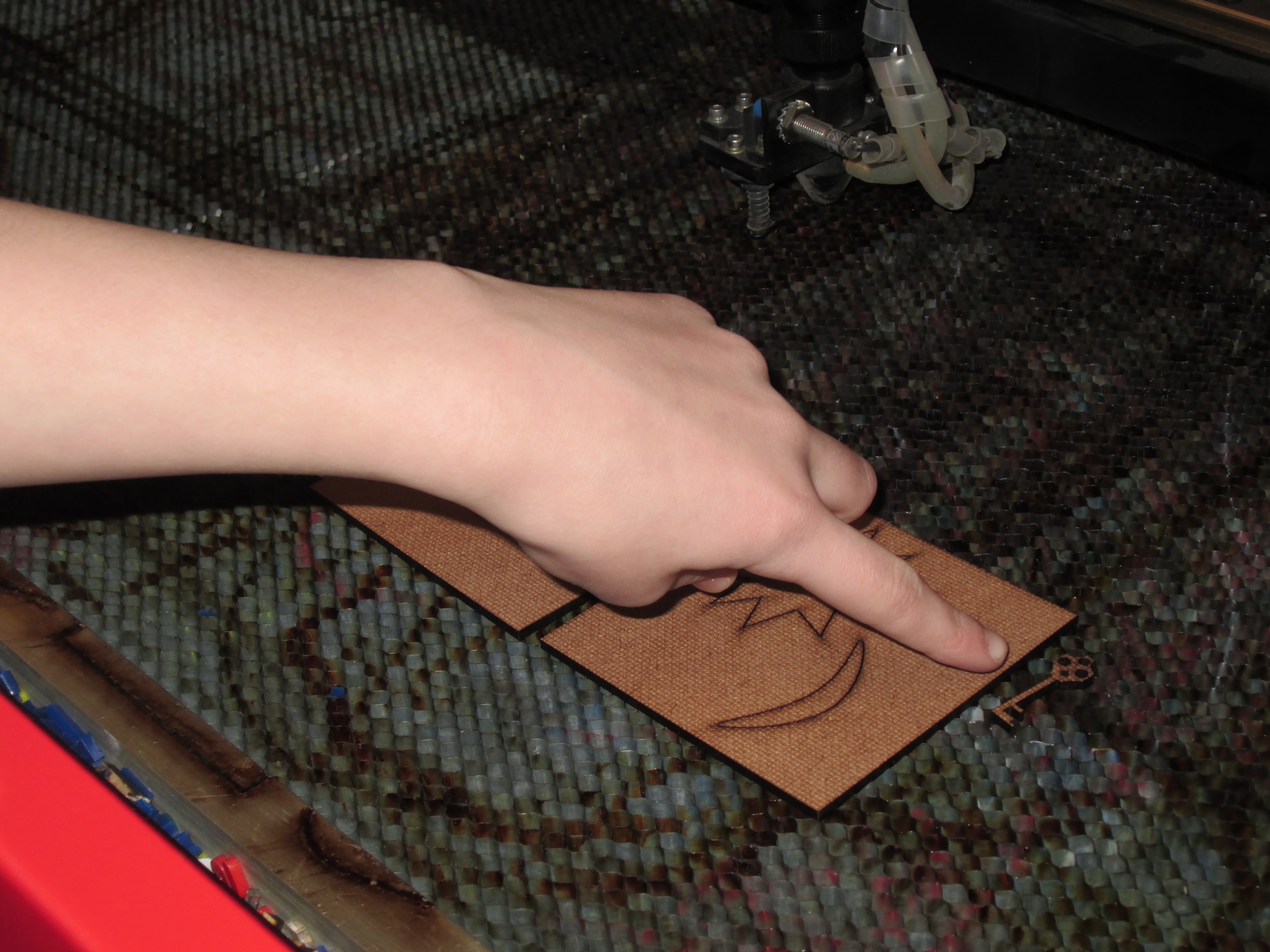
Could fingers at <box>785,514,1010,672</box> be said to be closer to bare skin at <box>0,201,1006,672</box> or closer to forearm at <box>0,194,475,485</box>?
bare skin at <box>0,201,1006,672</box>

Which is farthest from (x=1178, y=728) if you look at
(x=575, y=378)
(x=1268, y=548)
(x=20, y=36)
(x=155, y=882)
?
(x=20, y=36)

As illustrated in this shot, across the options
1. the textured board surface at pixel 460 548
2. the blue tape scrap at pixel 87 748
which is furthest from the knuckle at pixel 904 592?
the blue tape scrap at pixel 87 748

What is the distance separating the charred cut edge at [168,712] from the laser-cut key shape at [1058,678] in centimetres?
36

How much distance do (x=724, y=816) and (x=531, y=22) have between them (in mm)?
854

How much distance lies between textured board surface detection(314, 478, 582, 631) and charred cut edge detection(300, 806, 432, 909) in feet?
0.47

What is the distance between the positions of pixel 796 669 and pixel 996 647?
102 millimetres

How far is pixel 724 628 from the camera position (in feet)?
2.05

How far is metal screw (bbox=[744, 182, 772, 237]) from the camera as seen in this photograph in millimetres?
847

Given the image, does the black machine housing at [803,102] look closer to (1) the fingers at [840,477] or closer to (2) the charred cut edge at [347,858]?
(1) the fingers at [840,477]

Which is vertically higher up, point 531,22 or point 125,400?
point 125,400

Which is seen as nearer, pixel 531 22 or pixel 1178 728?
pixel 1178 728

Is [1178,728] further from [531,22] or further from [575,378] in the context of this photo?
[531,22]

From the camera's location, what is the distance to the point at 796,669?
1.96ft

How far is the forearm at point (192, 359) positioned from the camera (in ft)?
1.49
